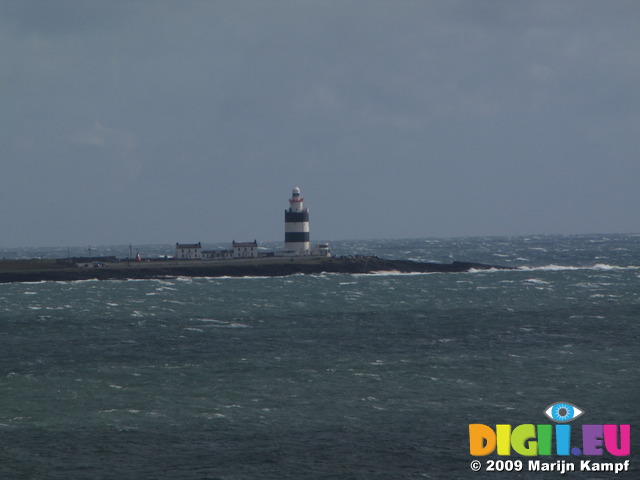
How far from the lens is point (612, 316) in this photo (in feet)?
218

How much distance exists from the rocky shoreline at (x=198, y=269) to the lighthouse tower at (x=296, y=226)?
2.93 metres

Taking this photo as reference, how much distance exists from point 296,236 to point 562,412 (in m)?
95.9

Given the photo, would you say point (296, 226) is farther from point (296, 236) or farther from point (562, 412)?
point (562, 412)

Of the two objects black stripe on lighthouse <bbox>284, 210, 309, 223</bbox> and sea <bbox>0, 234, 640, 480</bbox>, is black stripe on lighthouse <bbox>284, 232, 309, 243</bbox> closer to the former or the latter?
black stripe on lighthouse <bbox>284, 210, 309, 223</bbox>

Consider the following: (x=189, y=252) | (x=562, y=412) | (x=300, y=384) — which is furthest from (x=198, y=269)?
(x=562, y=412)

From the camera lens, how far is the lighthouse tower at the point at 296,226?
124m

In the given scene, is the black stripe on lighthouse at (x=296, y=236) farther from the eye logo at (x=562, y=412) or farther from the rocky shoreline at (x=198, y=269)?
the eye logo at (x=562, y=412)

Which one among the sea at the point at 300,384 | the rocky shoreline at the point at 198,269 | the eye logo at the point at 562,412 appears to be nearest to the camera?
the sea at the point at 300,384

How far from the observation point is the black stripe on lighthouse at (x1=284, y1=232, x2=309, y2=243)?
5074 inches

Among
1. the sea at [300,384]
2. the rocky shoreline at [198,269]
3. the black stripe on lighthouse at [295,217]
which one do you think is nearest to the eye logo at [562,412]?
the sea at [300,384]

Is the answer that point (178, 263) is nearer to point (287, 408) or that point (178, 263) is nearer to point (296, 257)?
point (296, 257)

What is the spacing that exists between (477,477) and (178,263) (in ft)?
322

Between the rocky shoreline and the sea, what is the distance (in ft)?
124

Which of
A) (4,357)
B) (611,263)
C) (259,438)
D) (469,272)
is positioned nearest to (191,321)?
(4,357)
